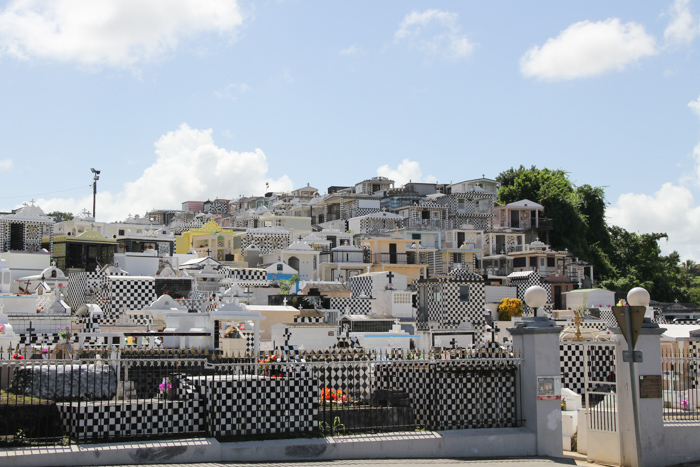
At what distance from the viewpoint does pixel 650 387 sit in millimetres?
13742

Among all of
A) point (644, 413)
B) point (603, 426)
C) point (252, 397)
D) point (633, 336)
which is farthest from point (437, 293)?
point (252, 397)

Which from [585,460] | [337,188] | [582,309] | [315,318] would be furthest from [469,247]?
[585,460]

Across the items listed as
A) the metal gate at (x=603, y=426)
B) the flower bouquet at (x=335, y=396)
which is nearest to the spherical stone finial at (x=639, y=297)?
the metal gate at (x=603, y=426)

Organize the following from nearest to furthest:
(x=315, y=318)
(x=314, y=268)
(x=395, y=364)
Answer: (x=395, y=364) < (x=315, y=318) < (x=314, y=268)

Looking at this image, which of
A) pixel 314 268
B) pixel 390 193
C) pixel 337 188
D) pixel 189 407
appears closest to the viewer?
pixel 189 407

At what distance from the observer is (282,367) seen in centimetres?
1351

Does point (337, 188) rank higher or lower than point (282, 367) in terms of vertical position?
higher

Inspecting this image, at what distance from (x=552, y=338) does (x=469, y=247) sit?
48147mm

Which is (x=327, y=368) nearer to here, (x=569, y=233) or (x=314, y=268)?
(x=314, y=268)

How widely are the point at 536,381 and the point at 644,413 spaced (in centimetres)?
190

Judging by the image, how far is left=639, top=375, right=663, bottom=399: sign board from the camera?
13680 mm

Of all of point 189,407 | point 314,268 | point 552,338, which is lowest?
point 189,407

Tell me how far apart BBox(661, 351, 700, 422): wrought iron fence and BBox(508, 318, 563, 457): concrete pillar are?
6.85 ft

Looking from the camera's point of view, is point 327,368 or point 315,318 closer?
point 327,368
